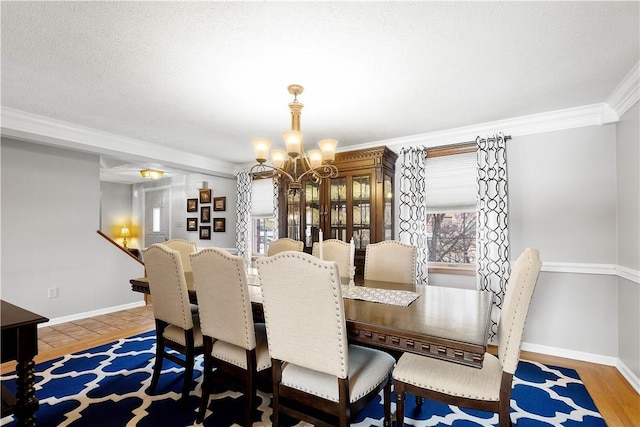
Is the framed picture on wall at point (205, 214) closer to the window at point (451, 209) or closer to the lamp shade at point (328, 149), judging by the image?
the window at point (451, 209)

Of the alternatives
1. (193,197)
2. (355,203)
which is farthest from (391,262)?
(193,197)

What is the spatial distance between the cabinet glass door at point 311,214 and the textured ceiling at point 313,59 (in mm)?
1182

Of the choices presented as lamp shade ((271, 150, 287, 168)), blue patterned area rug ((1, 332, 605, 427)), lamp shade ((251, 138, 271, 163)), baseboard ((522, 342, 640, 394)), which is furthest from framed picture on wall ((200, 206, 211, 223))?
baseboard ((522, 342, 640, 394))

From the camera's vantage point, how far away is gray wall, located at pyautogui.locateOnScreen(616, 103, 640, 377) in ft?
7.91

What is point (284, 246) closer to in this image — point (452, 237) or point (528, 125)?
point (452, 237)

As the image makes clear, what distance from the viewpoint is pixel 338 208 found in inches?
155

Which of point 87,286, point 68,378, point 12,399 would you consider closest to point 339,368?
point 12,399

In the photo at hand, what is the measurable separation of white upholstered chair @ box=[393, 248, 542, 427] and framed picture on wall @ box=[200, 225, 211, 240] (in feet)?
16.0

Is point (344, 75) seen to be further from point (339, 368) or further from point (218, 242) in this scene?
point (218, 242)

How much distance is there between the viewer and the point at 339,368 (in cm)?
146

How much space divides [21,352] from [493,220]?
371 centimetres

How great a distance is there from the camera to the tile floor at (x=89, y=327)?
3.34 metres

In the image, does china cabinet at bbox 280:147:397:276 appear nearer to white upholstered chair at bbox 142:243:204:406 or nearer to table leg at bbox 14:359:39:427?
white upholstered chair at bbox 142:243:204:406

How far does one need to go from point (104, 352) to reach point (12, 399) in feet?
4.80
